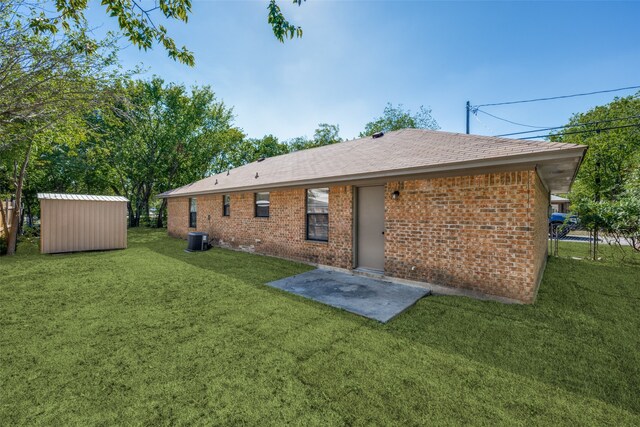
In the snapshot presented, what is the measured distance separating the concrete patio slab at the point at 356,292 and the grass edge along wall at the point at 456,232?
538 mm

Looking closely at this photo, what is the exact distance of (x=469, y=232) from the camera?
5082mm

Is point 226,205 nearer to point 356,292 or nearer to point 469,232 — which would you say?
point 356,292

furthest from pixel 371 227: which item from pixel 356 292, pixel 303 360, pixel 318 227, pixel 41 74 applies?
pixel 41 74

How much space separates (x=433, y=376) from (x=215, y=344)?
253 centimetres

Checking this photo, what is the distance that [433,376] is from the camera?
2.68m

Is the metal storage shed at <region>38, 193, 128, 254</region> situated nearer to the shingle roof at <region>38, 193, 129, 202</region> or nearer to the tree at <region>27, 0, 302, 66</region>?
the shingle roof at <region>38, 193, 129, 202</region>

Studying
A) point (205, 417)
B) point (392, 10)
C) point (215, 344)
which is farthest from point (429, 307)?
point (392, 10)

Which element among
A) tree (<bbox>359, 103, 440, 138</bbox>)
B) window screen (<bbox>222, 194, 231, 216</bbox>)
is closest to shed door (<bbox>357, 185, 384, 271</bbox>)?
window screen (<bbox>222, 194, 231, 216</bbox>)

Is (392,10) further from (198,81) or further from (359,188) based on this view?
(198,81)

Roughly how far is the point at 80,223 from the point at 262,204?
7132mm

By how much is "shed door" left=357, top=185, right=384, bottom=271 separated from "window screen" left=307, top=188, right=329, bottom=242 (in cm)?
109

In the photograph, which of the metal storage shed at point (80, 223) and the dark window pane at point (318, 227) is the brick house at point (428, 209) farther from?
the metal storage shed at point (80, 223)

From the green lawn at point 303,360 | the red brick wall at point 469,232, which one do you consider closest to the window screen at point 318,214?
the red brick wall at point 469,232

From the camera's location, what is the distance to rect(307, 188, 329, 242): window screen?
7.68 metres
